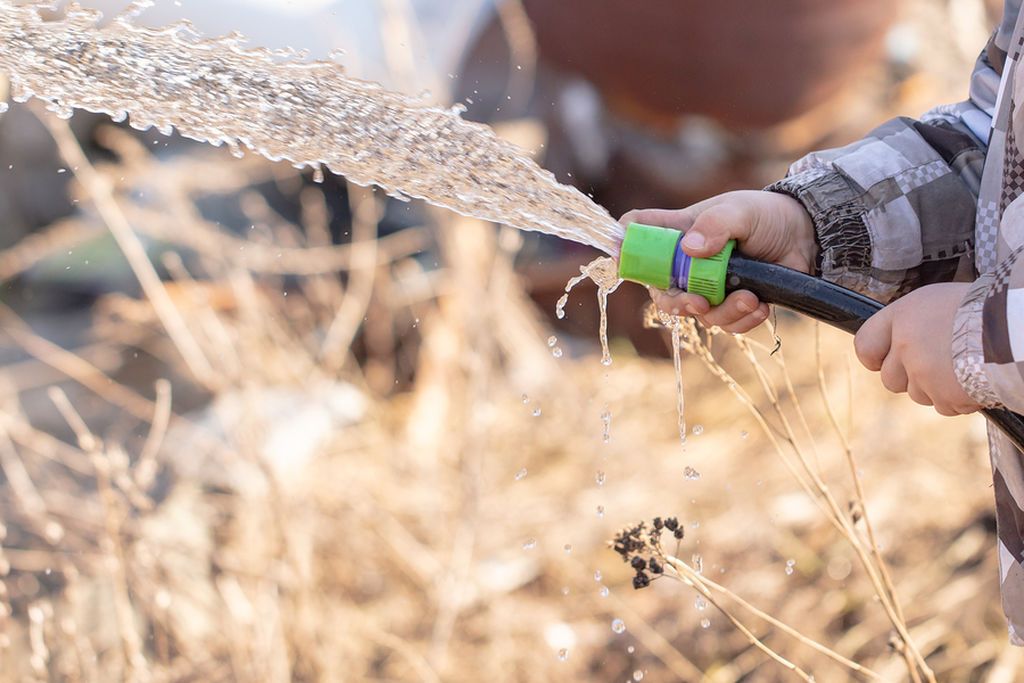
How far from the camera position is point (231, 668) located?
1.60 m

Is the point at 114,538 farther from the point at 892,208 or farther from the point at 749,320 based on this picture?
the point at 892,208

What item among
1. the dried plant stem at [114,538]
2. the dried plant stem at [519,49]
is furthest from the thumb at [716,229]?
the dried plant stem at [519,49]

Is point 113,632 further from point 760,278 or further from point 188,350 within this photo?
point 760,278

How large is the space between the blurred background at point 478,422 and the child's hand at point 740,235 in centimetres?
61

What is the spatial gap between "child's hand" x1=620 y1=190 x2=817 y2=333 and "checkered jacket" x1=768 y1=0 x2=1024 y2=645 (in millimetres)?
18

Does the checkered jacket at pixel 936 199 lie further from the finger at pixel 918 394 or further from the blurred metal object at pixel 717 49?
the blurred metal object at pixel 717 49

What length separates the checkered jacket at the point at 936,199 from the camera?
92 centimetres

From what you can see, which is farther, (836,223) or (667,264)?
(836,223)

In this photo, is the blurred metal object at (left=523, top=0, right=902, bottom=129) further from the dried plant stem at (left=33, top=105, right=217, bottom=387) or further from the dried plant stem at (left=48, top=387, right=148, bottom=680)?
the dried plant stem at (left=48, top=387, right=148, bottom=680)

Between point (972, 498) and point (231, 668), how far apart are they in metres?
1.34

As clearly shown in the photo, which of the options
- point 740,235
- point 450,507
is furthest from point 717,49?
point 740,235

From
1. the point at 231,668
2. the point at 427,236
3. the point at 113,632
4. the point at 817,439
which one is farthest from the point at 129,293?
the point at 817,439

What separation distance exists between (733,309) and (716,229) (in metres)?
0.07

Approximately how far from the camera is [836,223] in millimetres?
987
